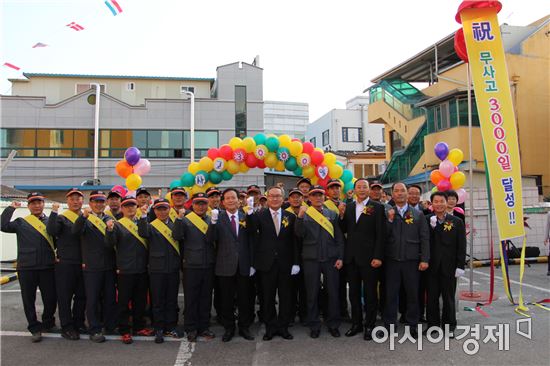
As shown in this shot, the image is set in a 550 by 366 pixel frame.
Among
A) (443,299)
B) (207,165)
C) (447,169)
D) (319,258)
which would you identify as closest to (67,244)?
(319,258)

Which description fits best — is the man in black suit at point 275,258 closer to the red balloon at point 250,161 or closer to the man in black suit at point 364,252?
the man in black suit at point 364,252

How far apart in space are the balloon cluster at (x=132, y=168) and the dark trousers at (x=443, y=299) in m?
5.84

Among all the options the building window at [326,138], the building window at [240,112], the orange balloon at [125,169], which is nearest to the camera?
the orange balloon at [125,169]

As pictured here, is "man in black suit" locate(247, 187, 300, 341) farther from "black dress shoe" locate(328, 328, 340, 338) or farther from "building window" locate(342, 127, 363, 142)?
"building window" locate(342, 127, 363, 142)

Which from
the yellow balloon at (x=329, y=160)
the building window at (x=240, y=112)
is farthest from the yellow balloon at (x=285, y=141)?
the building window at (x=240, y=112)

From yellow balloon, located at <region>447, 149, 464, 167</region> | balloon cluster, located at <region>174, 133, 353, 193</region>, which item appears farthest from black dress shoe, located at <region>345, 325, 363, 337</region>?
yellow balloon, located at <region>447, 149, 464, 167</region>

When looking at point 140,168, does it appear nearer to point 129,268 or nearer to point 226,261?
point 129,268

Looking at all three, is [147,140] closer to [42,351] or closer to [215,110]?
[215,110]

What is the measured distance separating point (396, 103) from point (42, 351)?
72.9 ft

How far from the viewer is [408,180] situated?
785 inches

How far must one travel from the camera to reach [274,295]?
5531 mm

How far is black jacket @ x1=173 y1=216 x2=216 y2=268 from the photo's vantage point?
5.43 meters

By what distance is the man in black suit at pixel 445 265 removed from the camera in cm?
559

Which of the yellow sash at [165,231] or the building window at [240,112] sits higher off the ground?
the building window at [240,112]
